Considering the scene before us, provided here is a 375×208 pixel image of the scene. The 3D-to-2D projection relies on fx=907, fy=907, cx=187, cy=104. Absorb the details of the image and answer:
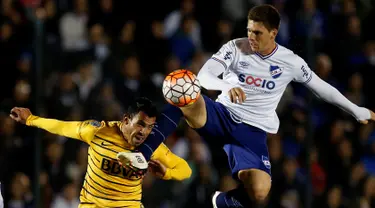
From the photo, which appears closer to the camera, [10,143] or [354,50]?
[10,143]

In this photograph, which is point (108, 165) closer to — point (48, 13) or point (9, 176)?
point (9, 176)

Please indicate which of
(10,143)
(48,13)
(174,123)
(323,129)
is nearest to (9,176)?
(10,143)

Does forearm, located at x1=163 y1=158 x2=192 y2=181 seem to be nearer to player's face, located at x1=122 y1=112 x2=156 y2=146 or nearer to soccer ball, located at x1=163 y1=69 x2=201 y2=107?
player's face, located at x1=122 y1=112 x2=156 y2=146

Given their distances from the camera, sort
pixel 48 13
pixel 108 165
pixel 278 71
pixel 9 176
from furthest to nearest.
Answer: pixel 48 13 < pixel 9 176 < pixel 278 71 < pixel 108 165

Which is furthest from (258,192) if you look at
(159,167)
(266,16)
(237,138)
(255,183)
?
(266,16)

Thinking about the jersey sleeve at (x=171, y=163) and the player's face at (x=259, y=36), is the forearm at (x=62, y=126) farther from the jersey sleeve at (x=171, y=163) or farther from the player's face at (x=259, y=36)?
the player's face at (x=259, y=36)

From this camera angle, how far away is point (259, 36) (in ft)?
20.9

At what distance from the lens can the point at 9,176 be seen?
26.4 ft

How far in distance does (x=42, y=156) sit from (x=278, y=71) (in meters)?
2.71

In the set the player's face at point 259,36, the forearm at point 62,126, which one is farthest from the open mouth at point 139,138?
the player's face at point 259,36

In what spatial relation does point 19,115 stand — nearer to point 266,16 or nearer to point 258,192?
point 258,192

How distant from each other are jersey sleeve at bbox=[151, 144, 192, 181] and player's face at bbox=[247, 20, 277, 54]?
0.96m

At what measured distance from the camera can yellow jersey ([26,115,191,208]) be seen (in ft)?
20.1

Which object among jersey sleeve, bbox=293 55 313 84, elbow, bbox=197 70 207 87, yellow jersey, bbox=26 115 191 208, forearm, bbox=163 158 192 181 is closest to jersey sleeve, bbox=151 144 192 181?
forearm, bbox=163 158 192 181
